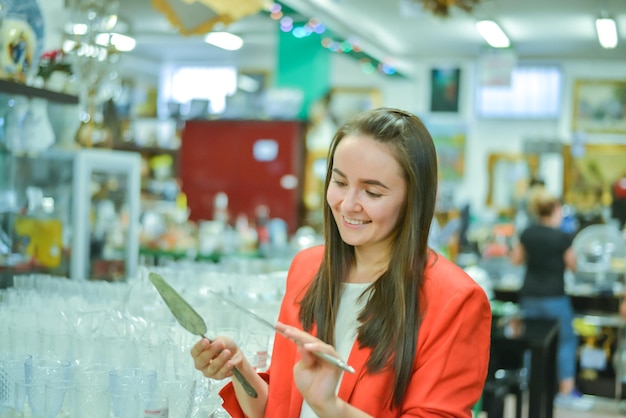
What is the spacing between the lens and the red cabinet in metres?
9.80

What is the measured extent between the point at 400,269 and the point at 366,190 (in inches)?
7.0

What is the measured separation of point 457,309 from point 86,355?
2.93ft

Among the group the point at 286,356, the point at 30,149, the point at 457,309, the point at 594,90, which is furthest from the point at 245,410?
the point at 594,90

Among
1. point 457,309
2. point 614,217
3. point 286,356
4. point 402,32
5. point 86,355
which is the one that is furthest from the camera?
point 402,32

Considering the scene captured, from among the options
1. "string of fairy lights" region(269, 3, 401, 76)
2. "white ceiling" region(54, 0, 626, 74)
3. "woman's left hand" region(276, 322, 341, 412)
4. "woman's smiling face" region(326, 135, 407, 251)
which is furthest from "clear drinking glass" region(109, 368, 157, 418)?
"white ceiling" region(54, 0, 626, 74)

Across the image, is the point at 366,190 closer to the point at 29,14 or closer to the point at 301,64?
the point at 29,14

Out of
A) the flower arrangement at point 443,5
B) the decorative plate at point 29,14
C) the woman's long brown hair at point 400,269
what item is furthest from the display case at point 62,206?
the flower arrangement at point 443,5

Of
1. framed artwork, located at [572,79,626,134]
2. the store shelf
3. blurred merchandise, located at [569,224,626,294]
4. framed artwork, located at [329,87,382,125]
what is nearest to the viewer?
the store shelf

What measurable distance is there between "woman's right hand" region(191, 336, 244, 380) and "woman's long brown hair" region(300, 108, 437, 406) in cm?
21

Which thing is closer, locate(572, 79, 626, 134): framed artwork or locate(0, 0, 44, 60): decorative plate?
locate(0, 0, 44, 60): decorative plate

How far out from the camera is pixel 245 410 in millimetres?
1920

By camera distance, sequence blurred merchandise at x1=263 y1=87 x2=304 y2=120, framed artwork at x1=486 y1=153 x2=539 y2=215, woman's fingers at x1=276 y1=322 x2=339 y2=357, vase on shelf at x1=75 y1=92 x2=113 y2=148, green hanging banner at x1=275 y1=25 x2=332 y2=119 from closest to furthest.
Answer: woman's fingers at x1=276 y1=322 x2=339 y2=357 < vase on shelf at x1=75 y1=92 x2=113 y2=148 < blurred merchandise at x1=263 y1=87 x2=304 y2=120 < green hanging banner at x1=275 y1=25 x2=332 y2=119 < framed artwork at x1=486 y1=153 x2=539 y2=215

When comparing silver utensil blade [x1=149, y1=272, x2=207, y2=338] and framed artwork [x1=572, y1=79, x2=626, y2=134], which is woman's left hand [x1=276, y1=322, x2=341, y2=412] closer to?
silver utensil blade [x1=149, y1=272, x2=207, y2=338]

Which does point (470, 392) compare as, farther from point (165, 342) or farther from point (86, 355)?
point (86, 355)
